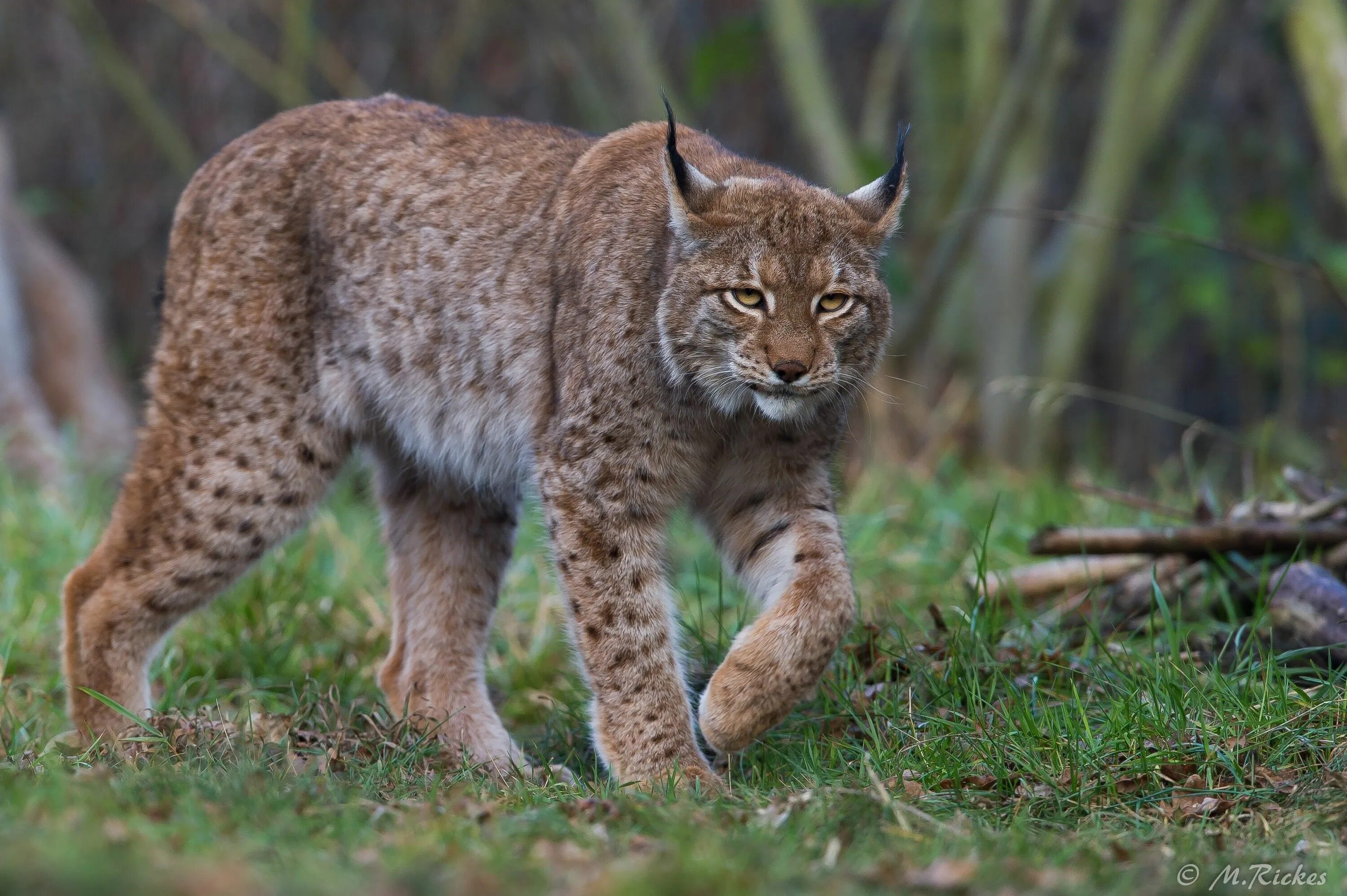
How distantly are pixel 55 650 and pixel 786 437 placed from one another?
278cm

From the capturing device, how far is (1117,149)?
317 inches

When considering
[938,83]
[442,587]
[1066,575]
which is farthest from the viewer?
[938,83]

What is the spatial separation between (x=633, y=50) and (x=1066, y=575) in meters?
4.72

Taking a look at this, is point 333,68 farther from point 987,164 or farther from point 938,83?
point 987,164

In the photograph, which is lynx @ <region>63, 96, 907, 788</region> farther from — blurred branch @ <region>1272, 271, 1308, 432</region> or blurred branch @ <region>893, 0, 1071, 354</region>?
blurred branch @ <region>1272, 271, 1308, 432</region>

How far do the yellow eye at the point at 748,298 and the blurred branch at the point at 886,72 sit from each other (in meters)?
5.01

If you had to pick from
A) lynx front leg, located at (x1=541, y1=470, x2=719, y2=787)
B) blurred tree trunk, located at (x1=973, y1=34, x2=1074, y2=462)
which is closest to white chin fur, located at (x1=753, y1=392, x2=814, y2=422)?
lynx front leg, located at (x1=541, y1=470, x2=719, y2=787)

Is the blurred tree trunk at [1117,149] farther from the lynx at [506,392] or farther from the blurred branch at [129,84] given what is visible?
Result: the blurred branch at [129,84]

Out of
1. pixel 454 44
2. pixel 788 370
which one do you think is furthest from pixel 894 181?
pixel 454 44

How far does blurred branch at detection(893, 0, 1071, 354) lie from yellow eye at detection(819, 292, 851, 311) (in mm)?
3572

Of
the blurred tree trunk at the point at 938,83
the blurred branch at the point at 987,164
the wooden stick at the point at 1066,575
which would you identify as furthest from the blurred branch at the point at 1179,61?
the wooden stick at the point at 1066,575

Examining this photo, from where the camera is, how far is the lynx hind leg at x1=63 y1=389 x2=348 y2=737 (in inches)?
175

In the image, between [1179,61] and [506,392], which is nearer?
[506,392]

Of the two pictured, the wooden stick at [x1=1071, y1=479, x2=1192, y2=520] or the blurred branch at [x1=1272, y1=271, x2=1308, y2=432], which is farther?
the blurred branch at [x1=1272, y1=271, x2=1308, y2=432]
